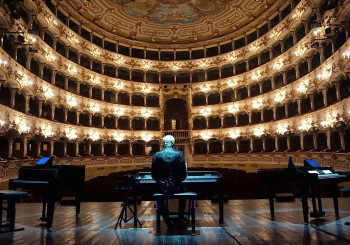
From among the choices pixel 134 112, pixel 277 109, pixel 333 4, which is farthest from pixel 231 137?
pixel 333 4

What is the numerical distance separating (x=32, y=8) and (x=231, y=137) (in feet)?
85.4

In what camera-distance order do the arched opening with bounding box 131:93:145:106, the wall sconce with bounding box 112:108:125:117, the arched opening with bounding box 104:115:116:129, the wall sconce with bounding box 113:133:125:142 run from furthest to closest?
the arched opening with bounding box 131:93:145:106, the arched opening with bounding box 104:115:116:129, the wall sconce with bounding box 112:108:125:117, the wall sconce with bounding box 113:133:125:142

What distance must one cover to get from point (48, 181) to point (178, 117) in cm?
3028

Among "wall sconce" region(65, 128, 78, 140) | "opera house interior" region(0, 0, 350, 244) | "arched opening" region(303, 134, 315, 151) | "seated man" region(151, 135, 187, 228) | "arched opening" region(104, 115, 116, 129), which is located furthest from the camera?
"arched opening" region(104, 115, 116, 129)

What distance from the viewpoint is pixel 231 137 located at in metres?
31.8

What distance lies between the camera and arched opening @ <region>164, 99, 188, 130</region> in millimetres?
35719

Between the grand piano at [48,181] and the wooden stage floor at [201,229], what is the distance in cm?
59

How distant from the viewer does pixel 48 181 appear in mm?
6094

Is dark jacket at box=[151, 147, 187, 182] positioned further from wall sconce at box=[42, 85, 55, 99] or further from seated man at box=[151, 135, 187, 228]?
wall sconce at box=[42, 85, 55, 99]

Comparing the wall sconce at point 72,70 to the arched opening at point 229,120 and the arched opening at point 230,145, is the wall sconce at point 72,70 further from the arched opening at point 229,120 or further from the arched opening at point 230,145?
the arched opening at point 230,145

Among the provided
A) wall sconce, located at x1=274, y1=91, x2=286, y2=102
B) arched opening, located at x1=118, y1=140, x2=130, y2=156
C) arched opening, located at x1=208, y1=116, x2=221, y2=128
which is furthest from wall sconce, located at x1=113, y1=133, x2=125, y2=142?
wall sconce, located at x1=274, y1=91, x2=286, y2=102

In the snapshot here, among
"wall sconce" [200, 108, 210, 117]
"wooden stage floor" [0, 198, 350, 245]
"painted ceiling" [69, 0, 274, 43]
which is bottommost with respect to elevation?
"wooden stage floor" [0, 198, 350, 245]

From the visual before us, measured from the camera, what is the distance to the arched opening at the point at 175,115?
35719mm

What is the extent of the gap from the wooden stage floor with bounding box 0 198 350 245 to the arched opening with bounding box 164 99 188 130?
2787 cm
